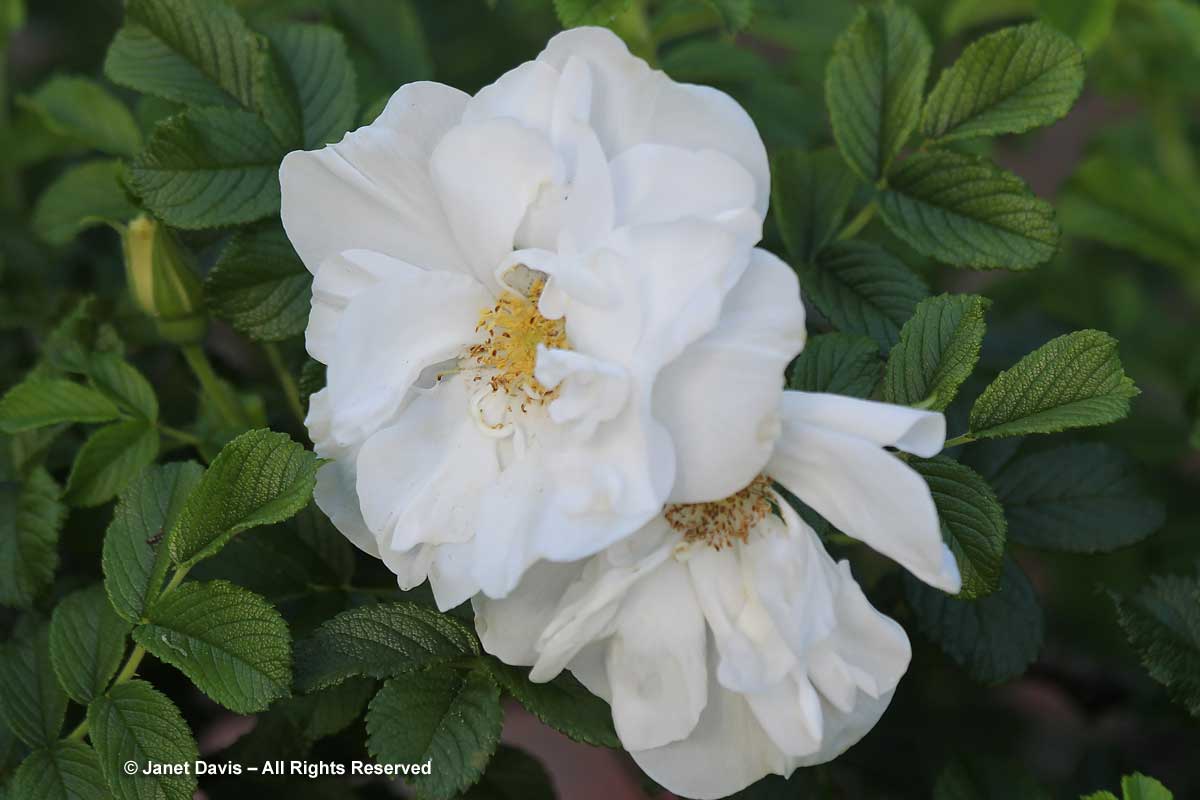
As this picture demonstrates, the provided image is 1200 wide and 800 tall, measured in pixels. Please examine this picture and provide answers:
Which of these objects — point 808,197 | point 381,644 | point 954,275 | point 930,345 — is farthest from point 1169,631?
point 954,275

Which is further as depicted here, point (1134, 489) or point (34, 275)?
point (34, 275)

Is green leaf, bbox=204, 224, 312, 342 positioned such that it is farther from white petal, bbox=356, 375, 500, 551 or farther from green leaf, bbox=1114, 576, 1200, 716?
green leaf, bbox=1114, 576, 1200, 716

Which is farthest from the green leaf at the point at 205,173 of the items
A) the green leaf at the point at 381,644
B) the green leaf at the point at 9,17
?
the green leaf at the point at 9,17

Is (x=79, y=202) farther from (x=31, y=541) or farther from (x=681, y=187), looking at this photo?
(x=681, y=187)

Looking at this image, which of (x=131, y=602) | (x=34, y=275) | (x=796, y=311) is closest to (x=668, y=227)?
(x=796, y=311)

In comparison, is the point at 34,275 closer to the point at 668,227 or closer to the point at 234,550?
the point at 234,550
